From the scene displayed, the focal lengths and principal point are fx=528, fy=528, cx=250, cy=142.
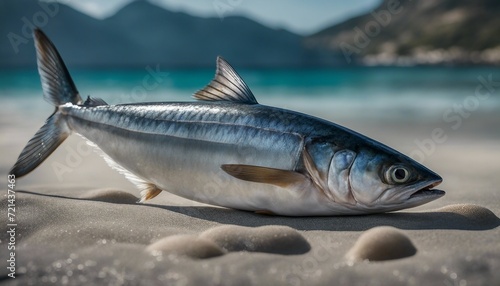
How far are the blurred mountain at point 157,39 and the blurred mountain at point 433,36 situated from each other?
43.6ft

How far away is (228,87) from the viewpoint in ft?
14.2

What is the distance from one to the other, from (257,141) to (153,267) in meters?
1.41

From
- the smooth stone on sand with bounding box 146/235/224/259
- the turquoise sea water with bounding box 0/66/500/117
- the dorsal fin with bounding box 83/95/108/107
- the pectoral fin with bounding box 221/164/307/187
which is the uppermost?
the turquoise sea water with bounding box 0/66/500/117

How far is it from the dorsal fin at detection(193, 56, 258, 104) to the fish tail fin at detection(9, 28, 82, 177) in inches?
58.1

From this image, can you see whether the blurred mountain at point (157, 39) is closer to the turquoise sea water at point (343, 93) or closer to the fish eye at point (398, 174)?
the turquoise sea water at point (343, 93)

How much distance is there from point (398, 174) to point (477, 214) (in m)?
0.71

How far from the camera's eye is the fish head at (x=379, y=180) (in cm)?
355

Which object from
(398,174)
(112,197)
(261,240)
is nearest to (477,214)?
(398,174)

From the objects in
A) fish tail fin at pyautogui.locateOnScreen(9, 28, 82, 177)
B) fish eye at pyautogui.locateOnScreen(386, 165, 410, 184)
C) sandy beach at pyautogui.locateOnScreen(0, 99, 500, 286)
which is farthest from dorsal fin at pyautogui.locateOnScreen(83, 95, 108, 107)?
fish eye at pyautogui.locateOnScreen(386, 165, 410, 184)

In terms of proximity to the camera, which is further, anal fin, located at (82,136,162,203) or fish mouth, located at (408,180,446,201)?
anal fin, located at (82,136,162,203)

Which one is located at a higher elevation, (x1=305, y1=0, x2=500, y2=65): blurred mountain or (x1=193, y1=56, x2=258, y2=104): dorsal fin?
(x1=305, y1=0, x2=500, y2=65): blurred mountain

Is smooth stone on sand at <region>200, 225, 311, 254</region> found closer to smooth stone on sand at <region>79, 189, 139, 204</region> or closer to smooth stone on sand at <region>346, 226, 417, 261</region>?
smooth stone on sand at <region>346, 226, 417, 261</region>

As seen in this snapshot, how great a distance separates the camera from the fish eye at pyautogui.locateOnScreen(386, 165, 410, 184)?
11.6 feet

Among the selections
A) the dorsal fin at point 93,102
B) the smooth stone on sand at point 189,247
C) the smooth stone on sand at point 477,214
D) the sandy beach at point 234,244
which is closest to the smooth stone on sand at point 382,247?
the sandy beach at point 234,244
